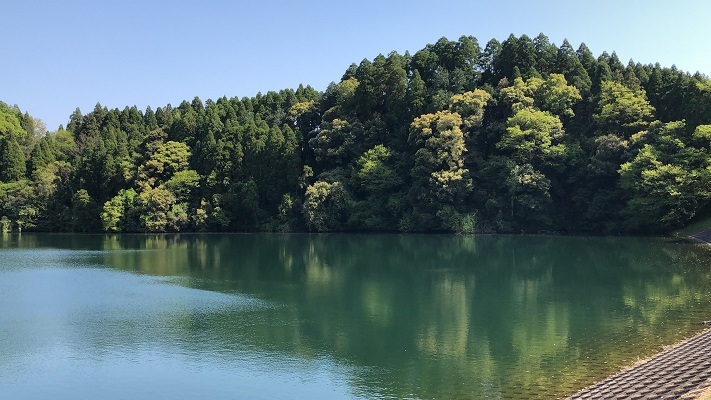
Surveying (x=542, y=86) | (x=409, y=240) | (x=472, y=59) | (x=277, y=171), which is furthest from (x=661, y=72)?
(x=277, y=171)

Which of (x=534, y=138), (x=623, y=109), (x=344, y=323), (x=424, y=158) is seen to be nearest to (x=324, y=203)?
(x=424, y=158)

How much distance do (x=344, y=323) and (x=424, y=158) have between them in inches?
1535

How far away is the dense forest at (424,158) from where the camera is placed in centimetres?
5050

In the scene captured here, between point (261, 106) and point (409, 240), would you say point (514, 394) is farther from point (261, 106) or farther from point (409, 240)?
point (261, 106)

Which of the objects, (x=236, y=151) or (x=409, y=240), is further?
(x=236, y=151)

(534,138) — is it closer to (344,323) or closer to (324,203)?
(324,203)

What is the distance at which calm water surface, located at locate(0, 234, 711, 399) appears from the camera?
44.9ft

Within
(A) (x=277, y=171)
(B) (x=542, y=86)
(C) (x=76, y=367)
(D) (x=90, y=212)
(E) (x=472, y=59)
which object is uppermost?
(E) (x=472, y=59)

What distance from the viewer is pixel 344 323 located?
19.6 meters

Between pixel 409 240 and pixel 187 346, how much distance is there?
3601 cm

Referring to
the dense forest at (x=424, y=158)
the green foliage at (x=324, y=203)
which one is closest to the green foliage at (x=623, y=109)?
the dense forest at (x=424, y=158)

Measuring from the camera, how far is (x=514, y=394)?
12.3 meters

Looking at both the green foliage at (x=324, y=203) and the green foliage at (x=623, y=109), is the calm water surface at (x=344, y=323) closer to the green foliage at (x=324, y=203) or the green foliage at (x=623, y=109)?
the green foliage at (x=623, y=109)

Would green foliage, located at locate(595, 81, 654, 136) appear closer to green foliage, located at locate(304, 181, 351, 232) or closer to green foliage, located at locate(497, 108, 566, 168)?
green foliage, located at locate(497, 108, 566, 168)
